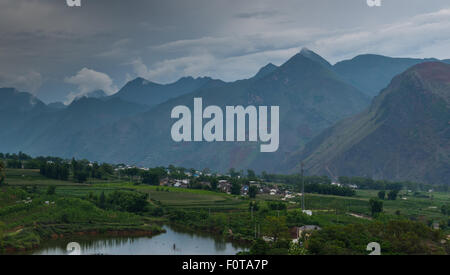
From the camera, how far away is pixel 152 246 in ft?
124

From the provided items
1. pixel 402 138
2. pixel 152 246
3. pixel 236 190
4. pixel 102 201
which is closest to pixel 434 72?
pixel 402 138

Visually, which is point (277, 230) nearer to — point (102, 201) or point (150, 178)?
point (102, 201)

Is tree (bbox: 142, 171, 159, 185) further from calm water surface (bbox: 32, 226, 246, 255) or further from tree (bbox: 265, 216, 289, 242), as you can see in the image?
tree (bbox: 265, 216, 289, 242)

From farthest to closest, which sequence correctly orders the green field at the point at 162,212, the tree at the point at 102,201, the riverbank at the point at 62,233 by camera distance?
the tree at the point at 102,201, the green field at the point at 162,212, the riverbank at the point at 62,233

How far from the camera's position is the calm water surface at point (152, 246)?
35.2 metres

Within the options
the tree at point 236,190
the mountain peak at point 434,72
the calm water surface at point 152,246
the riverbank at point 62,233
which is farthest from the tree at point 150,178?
the mountain peak at point 434,72

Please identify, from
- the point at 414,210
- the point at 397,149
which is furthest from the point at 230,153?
the point at 414,210

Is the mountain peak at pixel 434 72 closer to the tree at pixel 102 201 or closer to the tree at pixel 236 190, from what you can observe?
the tree at pixel 236 190

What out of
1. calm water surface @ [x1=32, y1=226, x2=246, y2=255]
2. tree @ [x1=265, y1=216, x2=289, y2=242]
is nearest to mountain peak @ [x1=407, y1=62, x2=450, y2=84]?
calm water surface @ [x1=32, y1=226, x2=246, y2=255]

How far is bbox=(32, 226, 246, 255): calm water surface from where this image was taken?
35156 mm
